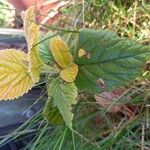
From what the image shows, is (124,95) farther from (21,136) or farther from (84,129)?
(21,136)

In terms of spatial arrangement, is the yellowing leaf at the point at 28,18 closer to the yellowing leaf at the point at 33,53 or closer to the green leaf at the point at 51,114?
the yellowing leaf at the point at 33,53

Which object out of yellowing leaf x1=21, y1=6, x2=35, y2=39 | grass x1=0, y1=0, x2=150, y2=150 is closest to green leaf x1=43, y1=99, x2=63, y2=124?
grass x1=0, y1=0, x2=150, y2=150

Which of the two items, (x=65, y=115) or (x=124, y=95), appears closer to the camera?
(x=65, y=115)

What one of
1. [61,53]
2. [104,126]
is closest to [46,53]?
[61,53]

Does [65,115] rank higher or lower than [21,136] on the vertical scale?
higher

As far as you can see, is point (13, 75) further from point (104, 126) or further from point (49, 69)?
point (104, 126)

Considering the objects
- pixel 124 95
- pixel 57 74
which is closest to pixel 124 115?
pixel 124 95

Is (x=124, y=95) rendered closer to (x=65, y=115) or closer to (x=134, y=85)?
(x=134, y=85)
